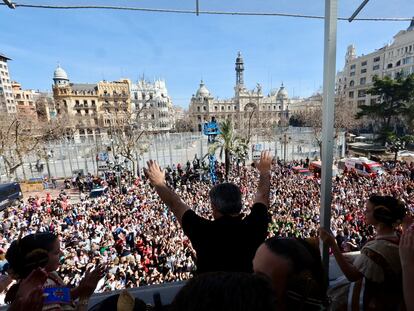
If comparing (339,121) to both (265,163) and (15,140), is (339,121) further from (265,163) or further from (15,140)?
(15,140)

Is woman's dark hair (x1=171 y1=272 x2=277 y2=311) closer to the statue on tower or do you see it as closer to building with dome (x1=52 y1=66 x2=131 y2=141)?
building with dome (x1=52 y1=66 x2=131 y2=141)

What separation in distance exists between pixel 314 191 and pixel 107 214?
1072 centimetres

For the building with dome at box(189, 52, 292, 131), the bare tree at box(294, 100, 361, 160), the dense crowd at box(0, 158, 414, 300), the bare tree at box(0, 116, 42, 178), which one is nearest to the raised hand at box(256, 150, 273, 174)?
the dense crowd at box(0, 158, 414, 300)

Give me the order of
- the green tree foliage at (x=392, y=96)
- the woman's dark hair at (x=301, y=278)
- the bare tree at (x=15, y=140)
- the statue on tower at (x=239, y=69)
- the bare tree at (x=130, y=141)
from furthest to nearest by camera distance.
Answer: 1. the statue on tower at (x=239, y=69)
2. the green tree foliage at (x=392, y=96)
3. the bare tree at (x=130, y=141)
4. the bare tree at (x=15, y=140)
5. the woman's dark hair at (x=301, y=278)

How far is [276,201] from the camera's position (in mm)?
11867

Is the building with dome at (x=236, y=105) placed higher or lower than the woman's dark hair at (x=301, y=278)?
higher

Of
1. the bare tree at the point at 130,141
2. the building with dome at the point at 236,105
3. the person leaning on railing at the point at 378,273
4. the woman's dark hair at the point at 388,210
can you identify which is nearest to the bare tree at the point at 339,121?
the bare tree at the point at 130,141

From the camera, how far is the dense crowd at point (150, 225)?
6.50 meters

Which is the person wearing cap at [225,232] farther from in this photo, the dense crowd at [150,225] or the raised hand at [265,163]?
the dense crowd at [150,225]

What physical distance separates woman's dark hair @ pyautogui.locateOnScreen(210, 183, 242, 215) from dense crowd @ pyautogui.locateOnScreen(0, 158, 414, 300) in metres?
2.50

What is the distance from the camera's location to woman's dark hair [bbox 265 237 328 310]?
101cm

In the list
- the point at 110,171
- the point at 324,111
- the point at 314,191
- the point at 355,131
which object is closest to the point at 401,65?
the point at 355,131

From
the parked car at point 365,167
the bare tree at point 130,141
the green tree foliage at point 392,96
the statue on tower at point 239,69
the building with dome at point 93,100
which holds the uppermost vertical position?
the statue on tower at point 239,69

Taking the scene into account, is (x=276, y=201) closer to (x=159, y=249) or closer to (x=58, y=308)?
(x=159, y=249)
